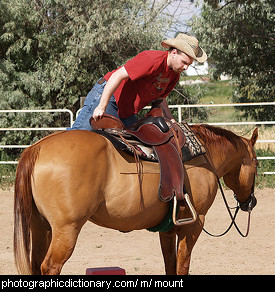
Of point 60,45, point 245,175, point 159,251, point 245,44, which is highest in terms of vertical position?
point 245,175

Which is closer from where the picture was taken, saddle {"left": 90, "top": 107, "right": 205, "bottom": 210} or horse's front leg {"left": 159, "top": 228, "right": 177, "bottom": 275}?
saddle {"left": 90, "top": 107, "right": 205, "bottom": 210}

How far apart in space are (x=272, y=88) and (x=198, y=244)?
1151 centimetres

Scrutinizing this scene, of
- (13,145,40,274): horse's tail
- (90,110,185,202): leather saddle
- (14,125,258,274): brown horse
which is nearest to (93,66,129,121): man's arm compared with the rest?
(90,110,185,202): leather saddle

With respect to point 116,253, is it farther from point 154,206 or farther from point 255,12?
point 255,12

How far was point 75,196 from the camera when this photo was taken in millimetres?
3430

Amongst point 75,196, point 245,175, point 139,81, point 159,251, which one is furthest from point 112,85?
point 159,251

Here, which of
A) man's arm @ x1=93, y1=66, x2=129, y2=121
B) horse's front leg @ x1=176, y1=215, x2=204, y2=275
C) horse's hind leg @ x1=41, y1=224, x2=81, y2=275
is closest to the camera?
horse's hind leg @ x1=41, y1=224, x2=81, y2=275

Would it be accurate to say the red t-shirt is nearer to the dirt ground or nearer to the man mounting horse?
the man mounting horse

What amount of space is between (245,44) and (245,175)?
13.0 m

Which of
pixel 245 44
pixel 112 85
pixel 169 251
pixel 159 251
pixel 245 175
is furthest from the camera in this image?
pixel 245 44

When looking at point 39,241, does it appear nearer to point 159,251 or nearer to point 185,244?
point 185,244

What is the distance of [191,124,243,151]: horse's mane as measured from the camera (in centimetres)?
452

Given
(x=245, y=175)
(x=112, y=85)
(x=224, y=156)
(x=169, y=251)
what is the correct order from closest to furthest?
(x=112, y=85)
(x=169, y=251)
(x=224, y=156)
(x=245, y=175)

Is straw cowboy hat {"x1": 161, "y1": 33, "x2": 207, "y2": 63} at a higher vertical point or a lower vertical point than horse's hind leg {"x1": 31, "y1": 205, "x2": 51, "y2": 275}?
higher
